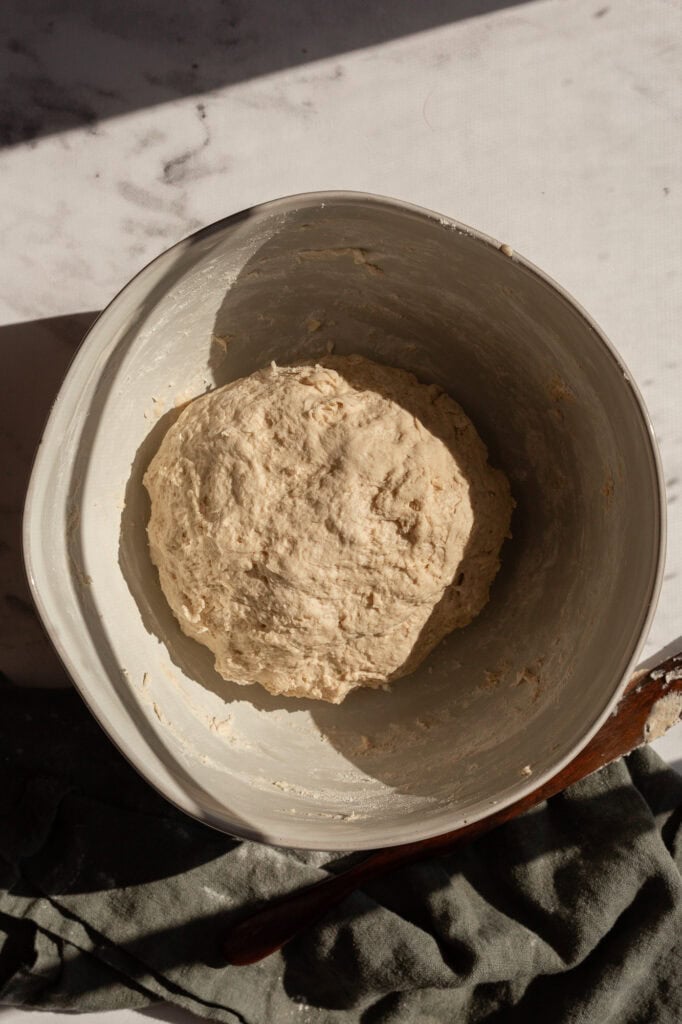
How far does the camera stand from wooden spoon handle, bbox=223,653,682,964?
1371mm

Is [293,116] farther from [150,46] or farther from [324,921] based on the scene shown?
[324,921]

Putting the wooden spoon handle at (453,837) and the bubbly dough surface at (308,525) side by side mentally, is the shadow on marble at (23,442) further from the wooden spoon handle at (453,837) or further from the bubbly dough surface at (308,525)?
the wooden spoon handle at (453,837)

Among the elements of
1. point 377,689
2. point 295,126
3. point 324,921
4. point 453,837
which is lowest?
point 324,921

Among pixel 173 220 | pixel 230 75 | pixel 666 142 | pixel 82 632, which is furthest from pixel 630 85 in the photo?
pixel 82 632

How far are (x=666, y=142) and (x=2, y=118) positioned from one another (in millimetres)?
1073

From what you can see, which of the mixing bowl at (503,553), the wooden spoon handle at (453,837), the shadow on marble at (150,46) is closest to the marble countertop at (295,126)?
the shadow on marble at (150,46)

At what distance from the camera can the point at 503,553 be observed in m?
1.38

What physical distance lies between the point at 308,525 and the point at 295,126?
0.65 m

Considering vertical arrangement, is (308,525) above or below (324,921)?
above

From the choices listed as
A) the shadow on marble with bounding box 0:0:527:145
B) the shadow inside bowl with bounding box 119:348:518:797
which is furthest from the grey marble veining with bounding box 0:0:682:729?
the shadow inside bowl with bounding box 119:348:518:797

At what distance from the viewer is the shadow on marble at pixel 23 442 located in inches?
54.2

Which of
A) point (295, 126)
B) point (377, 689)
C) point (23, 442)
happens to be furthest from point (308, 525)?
point (295, 126)

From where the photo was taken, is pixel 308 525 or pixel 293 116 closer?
pixel 308 525

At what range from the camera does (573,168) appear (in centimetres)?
140
